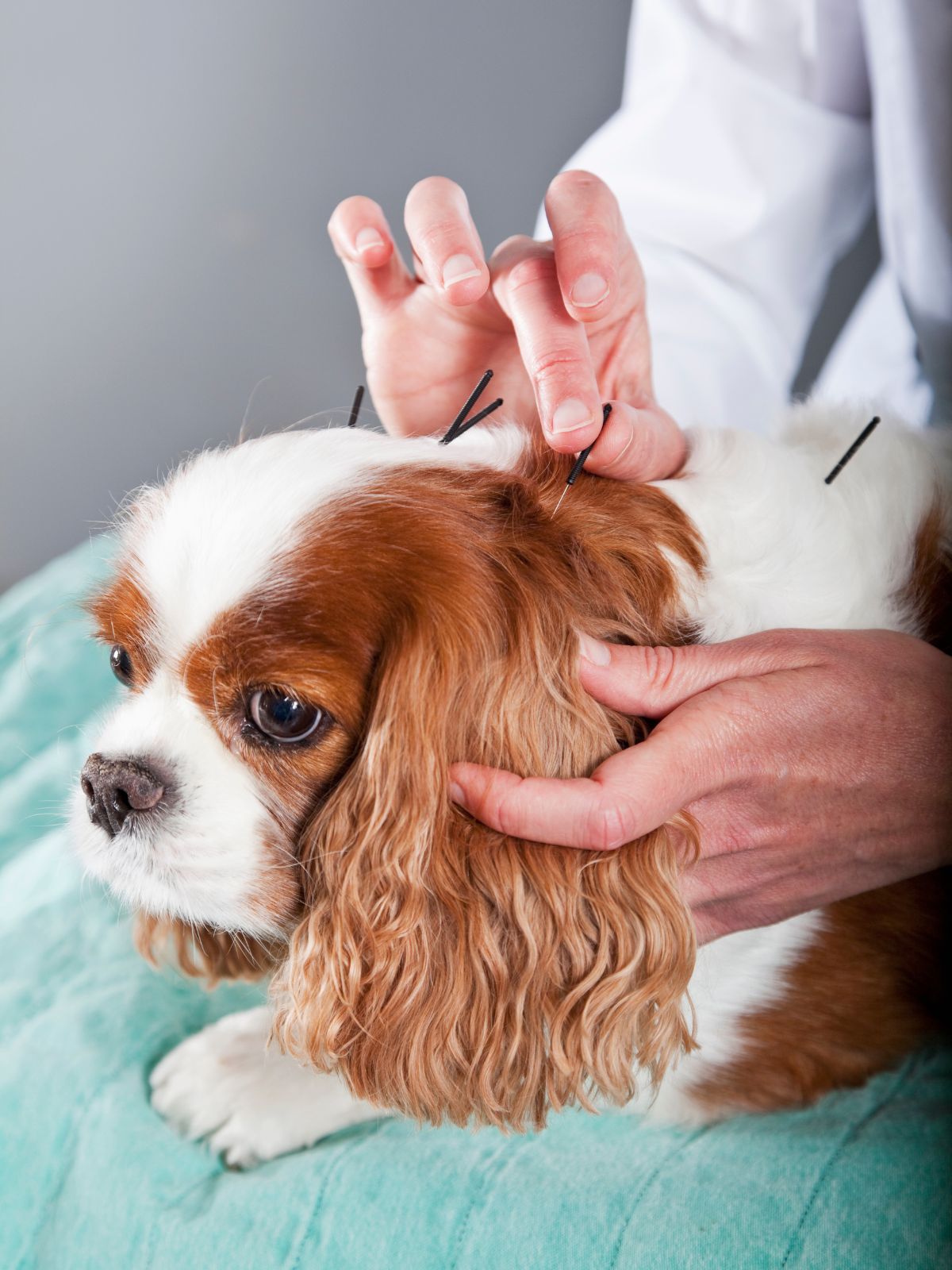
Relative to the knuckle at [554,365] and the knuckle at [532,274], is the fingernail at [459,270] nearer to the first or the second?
the knuckle at [532,274]

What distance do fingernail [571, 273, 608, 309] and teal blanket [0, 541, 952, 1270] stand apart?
3.18 feet

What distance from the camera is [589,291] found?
1271 mm

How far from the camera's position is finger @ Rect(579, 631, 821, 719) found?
44.6 inches

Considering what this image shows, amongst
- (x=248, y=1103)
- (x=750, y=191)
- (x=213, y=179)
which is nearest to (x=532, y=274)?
(x=750, y=191)

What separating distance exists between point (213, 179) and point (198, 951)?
2425 mm

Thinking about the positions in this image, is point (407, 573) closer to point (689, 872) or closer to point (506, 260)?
point (689, 872)

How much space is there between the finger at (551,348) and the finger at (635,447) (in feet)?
0.08

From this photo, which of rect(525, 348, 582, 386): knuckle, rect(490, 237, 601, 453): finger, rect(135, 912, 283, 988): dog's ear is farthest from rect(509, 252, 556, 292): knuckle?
rect(135, 912, 283, 988): dog's ear

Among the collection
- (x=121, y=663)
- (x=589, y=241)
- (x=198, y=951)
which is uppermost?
(x=589, y=241)

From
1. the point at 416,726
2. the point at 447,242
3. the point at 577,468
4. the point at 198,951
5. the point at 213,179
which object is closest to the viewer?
the point at 416,726

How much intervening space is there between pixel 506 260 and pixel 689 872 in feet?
2.72

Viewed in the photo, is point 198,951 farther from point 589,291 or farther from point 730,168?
point 730,168

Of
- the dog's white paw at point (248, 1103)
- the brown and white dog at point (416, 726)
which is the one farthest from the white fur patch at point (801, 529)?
the dog's white paw at point (248, 1103)

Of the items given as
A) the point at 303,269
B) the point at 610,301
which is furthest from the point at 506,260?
the point at 303,269
